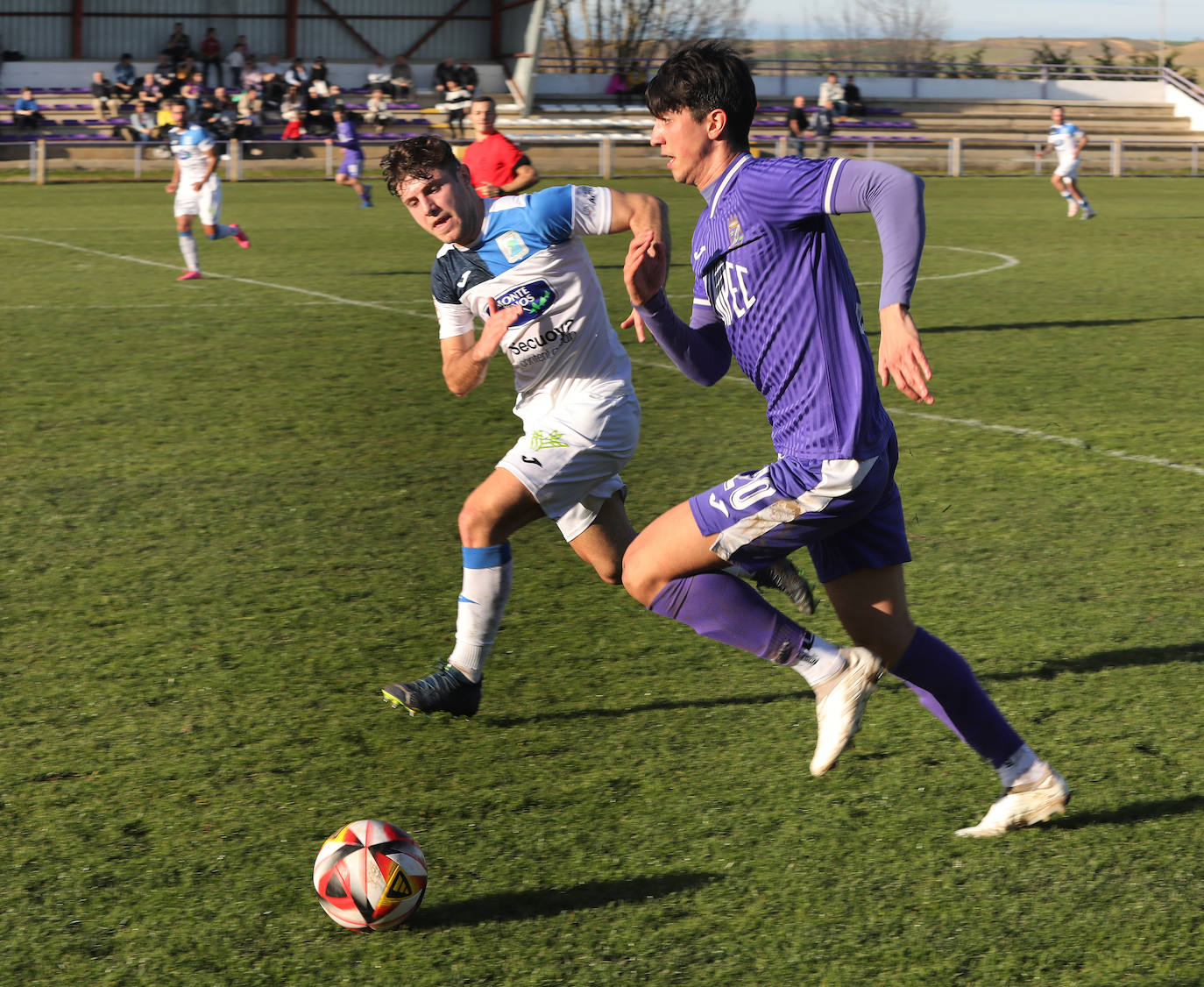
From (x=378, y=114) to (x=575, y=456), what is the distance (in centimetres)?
3985

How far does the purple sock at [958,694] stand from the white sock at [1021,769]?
1 centimetres

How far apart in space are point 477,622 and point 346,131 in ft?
84.8

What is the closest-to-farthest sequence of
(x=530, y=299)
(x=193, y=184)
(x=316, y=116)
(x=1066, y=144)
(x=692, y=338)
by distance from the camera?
(x=692, y=338)
(x=530, y=299)
(x=193, y=184)
(x=1066, y=144)
(x=316, y=116)

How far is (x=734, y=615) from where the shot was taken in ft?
11.6

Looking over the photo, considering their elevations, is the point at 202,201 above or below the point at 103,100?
below

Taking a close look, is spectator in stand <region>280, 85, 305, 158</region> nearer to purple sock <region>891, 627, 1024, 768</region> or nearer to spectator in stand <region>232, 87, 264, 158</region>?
spectator in stand <region>232, 87, 264, 158</region>

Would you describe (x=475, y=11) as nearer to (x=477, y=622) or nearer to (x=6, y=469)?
(x=6, y=469)

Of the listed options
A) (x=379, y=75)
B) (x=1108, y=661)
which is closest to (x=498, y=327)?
(x=1108, y=661)

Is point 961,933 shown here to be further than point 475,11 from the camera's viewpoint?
No

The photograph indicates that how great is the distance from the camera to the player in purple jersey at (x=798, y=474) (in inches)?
135

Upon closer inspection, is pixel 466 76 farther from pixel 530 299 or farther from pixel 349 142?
pixel 530 299

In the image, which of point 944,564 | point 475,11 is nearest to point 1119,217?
point 944,564

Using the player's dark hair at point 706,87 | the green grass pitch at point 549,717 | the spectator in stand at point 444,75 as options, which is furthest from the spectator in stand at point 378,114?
the player's dark hair at point 706,87

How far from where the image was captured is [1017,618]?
5328 millimetres
